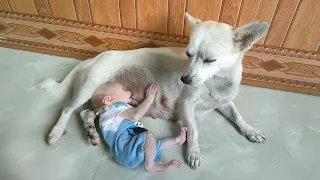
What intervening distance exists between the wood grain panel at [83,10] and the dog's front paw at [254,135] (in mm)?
1068

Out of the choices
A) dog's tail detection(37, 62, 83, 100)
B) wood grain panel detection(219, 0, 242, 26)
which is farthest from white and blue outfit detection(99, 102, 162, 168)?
wood grain panel detection(219, 0, 242, 26)

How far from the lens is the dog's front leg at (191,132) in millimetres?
1483

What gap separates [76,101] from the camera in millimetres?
1613

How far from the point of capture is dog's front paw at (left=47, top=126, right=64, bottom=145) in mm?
→ 1540

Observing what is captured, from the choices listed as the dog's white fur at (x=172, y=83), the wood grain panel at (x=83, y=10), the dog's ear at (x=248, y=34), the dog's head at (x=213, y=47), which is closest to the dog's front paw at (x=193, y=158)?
the dog's white fur at (x=172, y=83)

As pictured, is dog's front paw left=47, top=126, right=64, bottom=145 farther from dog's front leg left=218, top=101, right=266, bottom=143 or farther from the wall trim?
dog's front leg left=218, top=101, right=266, bottom=143

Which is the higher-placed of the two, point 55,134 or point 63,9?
point 63,9

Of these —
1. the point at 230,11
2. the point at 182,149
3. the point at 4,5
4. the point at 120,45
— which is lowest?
the point at 182,149

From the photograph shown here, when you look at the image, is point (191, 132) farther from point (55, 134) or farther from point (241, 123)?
point (55, 134)

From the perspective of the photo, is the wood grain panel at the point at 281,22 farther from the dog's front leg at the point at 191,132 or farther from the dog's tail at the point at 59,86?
the dog's tail at the point at 59,86

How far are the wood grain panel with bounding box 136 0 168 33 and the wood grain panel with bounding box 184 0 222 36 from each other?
0.14 metres

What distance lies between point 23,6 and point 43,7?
0.13 m

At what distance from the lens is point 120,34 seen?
71.7 inches

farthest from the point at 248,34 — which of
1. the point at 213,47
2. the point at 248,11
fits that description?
the point at 248,11
